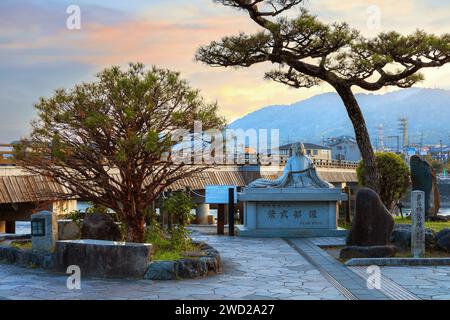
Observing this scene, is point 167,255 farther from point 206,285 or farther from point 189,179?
→ point 189,179

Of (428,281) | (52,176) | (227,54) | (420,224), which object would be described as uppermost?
(227,54)

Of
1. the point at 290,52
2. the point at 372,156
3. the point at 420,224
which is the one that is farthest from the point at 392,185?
the point at 420,224

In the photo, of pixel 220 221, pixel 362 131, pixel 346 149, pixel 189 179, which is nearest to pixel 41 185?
pixel 220 221

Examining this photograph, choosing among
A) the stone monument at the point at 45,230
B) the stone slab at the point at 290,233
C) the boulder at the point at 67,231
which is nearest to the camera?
the stone monument at the point at 45,230

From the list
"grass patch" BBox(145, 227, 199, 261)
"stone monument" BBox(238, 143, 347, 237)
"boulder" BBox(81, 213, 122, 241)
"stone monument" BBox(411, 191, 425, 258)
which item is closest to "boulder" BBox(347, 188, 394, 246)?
"stone monument" BBox(411, 191, 425, 258)

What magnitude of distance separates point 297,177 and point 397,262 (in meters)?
6.74

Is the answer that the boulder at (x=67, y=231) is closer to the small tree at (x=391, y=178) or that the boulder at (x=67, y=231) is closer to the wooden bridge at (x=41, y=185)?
the wooden bridge at (x=41, y=185)

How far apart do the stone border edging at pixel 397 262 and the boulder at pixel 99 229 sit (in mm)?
4777

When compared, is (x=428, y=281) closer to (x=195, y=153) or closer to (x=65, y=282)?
(x=195, y=153)

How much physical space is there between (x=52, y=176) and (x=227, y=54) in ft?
24.4

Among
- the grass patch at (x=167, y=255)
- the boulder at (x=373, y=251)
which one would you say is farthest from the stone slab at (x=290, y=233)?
the grass patch at (x=167, y=255)

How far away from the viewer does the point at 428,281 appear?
9.62 metres

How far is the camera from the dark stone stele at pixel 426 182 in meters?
23.8

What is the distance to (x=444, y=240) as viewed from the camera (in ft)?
42.8
